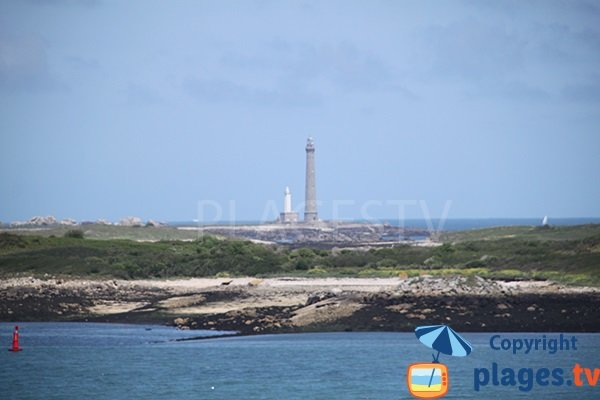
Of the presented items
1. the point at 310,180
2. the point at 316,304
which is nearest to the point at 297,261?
the point at 316,304

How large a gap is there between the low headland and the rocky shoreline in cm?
4

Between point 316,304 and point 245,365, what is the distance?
8.64 meters

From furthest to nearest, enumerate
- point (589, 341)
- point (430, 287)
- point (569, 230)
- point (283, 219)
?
1. point (283, 219)
2. point (569, 230)
3. point (430, 287)
4. point (589, 341)

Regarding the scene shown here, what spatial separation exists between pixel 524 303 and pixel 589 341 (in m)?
4.91

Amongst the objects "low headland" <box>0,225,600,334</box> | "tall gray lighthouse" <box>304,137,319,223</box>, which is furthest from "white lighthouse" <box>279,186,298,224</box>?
"low headland" <box>0,225,600,334</box>

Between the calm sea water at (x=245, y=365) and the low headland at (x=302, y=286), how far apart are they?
5.72 feet

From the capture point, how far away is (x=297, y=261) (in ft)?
186

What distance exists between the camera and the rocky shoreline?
3584cm

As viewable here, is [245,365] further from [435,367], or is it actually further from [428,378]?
[435,367]

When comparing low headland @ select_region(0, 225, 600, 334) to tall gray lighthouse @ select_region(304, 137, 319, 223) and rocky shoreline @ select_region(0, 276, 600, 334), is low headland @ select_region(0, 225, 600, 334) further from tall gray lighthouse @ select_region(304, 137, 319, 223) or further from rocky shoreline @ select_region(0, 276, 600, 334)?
tall gray lighthouse @ select_region(304, 137, 319, 223)

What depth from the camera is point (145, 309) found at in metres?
41.3

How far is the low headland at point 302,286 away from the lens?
36594 millimetres

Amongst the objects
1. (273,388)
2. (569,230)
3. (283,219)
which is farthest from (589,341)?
(283,219)

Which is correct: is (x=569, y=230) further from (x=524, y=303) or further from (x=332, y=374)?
(x=332, y=374)
